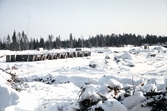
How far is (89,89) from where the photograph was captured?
2703 millimetres

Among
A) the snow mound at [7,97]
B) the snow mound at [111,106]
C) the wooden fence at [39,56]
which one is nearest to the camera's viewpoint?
the snow mound at [111,106]

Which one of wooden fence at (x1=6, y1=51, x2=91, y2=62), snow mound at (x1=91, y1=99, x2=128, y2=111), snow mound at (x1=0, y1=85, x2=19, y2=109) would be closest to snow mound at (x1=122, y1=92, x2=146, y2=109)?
snow mound at (x1=91, y1=99, x2=128, y2=111)

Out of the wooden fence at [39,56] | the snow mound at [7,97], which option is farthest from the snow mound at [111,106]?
the wooden fence at [39,56]

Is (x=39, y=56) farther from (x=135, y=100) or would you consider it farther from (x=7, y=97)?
(x=135, y=100)

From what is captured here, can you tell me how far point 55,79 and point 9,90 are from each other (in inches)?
252

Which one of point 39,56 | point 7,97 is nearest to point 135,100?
point 7,97

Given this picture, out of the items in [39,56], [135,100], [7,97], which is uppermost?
[135,100]

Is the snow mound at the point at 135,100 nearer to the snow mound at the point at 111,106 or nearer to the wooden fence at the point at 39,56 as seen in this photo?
the snow mound at the point at 111,106

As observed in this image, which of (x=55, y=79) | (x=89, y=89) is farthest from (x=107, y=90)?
(x=55, y=79)

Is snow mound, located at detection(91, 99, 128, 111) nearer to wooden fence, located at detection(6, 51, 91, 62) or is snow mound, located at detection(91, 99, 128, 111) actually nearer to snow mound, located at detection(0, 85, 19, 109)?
snow mound, located at detection(0, 85, 19, 109)

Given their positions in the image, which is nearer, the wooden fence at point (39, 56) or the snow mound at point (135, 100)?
the snow mound at point (135, 100)

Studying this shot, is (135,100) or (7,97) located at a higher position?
(135,100)

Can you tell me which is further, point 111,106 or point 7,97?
point 7,97

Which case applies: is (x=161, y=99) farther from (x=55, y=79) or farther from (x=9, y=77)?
(x=55, y=79)
